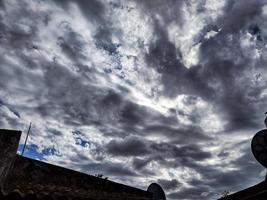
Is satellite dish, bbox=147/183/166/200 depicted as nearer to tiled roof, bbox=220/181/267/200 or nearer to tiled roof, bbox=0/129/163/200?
tiled roof, bbox=0/129/163/200

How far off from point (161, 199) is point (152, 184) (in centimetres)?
120

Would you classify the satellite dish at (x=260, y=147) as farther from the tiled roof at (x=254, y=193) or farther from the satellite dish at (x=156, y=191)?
the satellite dish at (x=156, y=191)

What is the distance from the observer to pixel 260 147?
10844 millimetres

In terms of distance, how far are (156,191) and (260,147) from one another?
5.40m

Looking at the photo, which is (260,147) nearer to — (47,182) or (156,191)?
(156,191)

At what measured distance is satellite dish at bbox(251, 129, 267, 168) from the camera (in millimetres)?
10766

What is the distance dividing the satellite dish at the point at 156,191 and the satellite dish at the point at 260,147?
4827 millimetres

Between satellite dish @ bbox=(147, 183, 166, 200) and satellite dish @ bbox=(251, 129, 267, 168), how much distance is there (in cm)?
483

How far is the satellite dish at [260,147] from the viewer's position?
1077 centimetres

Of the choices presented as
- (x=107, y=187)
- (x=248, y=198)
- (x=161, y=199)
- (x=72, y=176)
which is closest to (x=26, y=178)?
(x=72, y=176)

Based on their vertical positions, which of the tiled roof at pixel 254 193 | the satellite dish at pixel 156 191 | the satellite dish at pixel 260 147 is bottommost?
the tiled roof at pixel 254 193

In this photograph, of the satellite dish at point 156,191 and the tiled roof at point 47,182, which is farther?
the satellite dish at point 156,191

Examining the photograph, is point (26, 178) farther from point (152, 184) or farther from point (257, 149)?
point (257, 149)

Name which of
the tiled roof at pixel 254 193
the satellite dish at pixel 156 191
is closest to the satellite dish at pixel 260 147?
the tiled roof at pixel 254 193
